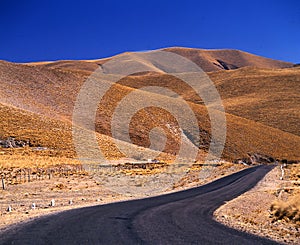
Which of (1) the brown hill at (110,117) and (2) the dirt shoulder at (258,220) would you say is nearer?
(2) the dirt shoulder at (258,220)

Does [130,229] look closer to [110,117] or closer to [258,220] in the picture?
[258,220]

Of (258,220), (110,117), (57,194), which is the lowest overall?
(57,194)

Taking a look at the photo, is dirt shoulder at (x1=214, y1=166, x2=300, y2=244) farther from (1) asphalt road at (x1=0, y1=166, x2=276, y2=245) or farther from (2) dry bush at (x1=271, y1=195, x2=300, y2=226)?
(1) asphalt road at (x1=0, y1=166, x2=276, y2=245)

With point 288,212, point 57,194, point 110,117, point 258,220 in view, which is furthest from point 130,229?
point 110,117

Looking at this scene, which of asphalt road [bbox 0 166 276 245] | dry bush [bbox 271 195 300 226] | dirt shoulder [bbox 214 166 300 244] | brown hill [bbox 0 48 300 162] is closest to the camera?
asphalt road [bbox 0 166 276 245]

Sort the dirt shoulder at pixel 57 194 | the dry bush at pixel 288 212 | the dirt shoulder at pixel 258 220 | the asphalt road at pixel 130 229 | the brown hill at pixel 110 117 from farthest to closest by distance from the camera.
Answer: the brown hill at pixel 110 117
the dirt shoulder at pixel 57 194
the dry bush at pixel 288 212
the dirt shoulder at pixel 258 220
the asphalt road at pixel 130 229

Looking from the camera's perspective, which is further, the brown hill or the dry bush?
the brown hill

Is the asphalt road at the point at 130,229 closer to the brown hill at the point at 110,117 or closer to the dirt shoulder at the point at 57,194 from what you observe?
the dirt shoulder at the point at 57,194

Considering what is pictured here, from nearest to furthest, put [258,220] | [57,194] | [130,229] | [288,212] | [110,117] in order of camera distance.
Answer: [130,229] → [258,220] → [288,212] → [57,194] → [110,117]

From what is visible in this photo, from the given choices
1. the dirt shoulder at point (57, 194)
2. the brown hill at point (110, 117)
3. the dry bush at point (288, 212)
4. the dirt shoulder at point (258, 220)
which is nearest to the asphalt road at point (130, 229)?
the dirt shoulder at point (258, 220)

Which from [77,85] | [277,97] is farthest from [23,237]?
[277,97]

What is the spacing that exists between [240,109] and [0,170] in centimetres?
9487

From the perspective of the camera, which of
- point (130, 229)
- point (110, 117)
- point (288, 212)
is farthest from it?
point (110, 117)

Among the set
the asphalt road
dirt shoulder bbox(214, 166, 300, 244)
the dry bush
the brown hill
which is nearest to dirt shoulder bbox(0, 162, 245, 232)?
the asphalt road
